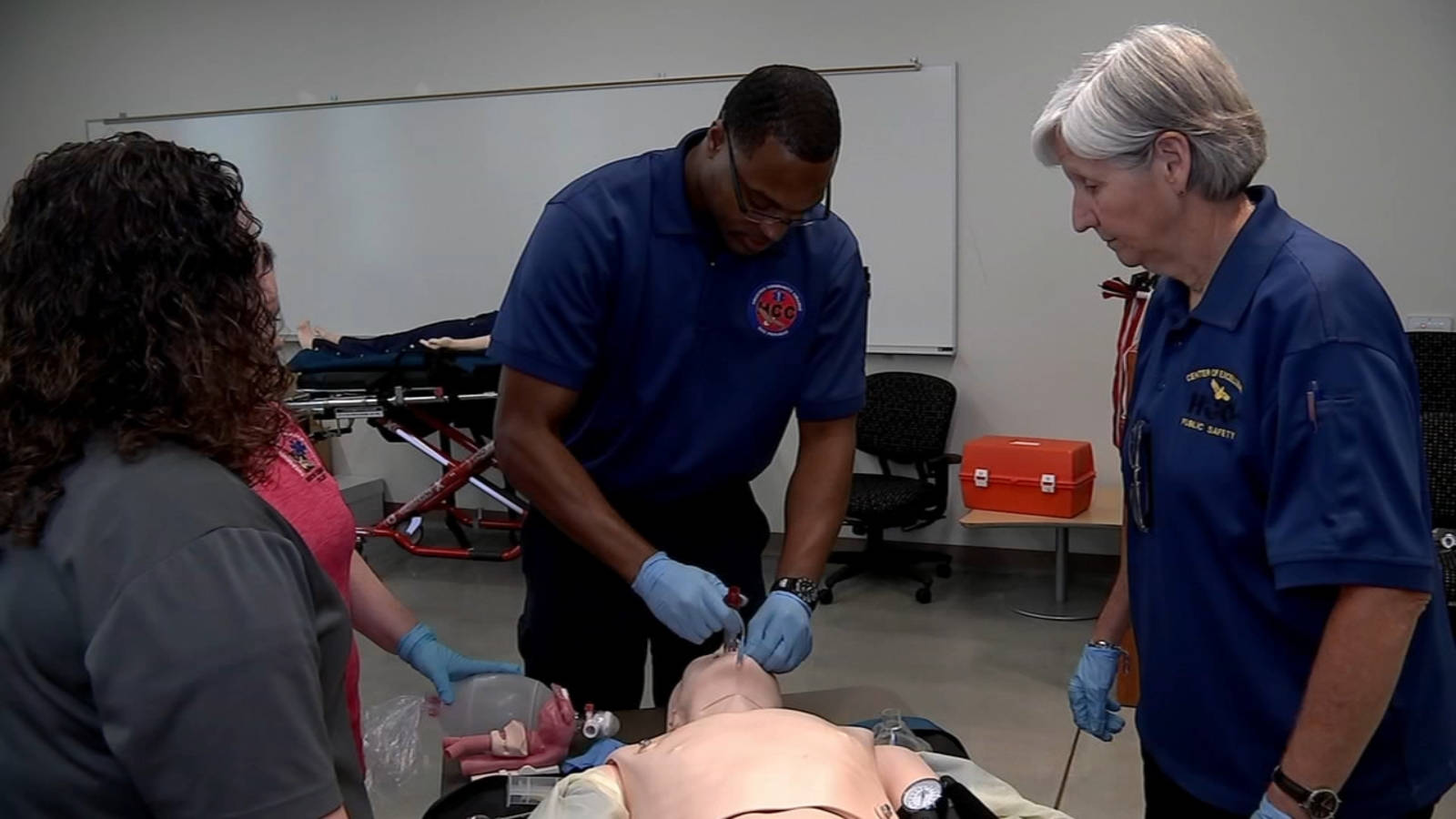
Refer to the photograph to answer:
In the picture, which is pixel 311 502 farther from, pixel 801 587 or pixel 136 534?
pixel 801 587

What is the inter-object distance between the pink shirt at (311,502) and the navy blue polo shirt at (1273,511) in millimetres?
935

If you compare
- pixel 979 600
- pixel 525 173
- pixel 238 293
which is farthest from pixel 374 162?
pixel 238 293

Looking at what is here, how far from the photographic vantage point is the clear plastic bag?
1.88 metres

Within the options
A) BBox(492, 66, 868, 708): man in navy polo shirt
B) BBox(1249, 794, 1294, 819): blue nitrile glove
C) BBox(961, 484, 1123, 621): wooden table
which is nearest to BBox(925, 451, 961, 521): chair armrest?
BBox(961, 484, 1123, 621): wooden table

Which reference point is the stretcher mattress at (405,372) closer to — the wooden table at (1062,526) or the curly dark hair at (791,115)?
the wooden table at (1062,526)

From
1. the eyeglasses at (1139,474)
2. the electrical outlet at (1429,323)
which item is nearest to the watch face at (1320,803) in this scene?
the eyeglasses at (1139,474)

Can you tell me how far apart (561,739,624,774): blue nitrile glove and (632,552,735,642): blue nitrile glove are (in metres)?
0.20

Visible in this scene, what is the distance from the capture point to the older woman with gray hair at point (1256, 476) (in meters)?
1.07

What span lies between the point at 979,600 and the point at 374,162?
342 centimetres

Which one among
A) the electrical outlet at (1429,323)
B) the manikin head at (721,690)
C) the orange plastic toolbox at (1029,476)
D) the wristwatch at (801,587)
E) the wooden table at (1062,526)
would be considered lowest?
the wooden table at (1062,526)

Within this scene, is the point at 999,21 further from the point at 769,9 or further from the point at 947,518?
the point at 947,518

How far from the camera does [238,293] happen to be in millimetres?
879

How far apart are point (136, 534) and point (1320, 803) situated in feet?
3.66

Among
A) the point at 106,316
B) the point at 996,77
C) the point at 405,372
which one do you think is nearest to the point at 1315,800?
the point at 106,316
